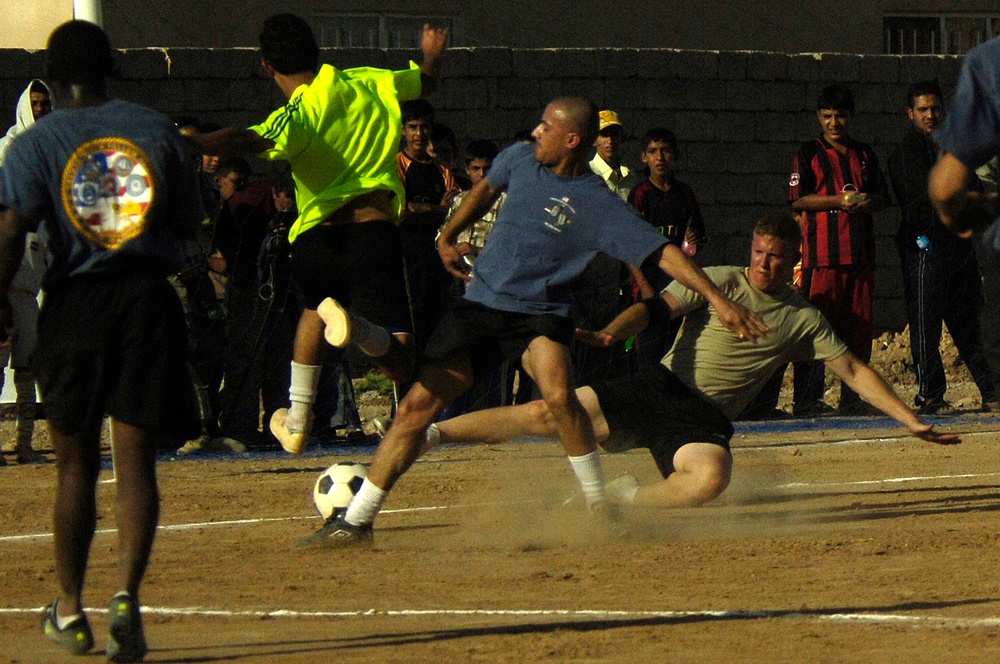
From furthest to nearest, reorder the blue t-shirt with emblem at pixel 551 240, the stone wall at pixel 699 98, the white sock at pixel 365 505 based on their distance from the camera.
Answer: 1. the stone wall at pixel 699 98
2. the white sock at pixel 365 505
3. the blue t-shirt with emblem at pixel 551 240

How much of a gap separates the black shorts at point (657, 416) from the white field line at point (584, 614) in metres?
2.26

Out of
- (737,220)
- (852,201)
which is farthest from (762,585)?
(737,220)

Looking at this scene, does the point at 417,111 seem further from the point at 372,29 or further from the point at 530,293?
the point at 372,29

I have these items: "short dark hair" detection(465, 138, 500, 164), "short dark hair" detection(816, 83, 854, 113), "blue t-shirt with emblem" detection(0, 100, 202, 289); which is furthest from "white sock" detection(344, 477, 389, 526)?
"short dark hair" detection(816, 83, 854, 113)

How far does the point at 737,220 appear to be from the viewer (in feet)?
52.7

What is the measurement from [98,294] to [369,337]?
2416 mm

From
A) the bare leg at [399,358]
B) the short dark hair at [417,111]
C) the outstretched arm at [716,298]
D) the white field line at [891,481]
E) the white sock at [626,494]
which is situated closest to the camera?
the outstretched arm at [716,298]

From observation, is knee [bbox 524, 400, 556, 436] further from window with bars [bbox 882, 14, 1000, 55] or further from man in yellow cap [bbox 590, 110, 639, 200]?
window with bars [bbox 882, 14, 1000, 55]

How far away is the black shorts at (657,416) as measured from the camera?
866 cm

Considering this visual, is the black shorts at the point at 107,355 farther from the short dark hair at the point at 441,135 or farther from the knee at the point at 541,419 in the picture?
the short dark hair at the point at 441,135

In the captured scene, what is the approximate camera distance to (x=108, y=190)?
5574mm

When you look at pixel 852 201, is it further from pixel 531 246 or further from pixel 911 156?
pixel 531 246

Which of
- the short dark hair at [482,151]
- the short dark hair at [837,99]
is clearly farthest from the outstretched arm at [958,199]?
the short dark hair at [837,99]

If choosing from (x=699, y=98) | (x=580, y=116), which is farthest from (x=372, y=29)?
(x=580, y=116)
